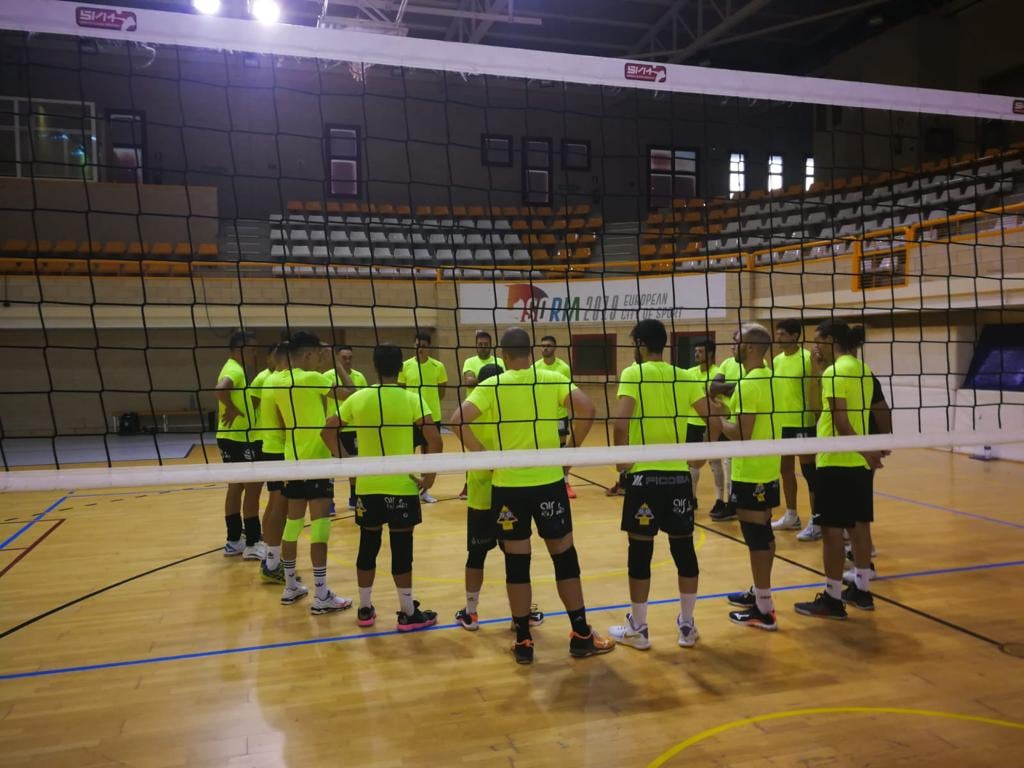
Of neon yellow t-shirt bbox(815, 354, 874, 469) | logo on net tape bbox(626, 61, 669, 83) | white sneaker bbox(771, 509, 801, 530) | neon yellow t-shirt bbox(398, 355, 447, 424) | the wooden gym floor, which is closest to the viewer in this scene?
the wooden gym floor

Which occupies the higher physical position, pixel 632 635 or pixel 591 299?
pixel 591 299

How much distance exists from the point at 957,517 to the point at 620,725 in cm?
540

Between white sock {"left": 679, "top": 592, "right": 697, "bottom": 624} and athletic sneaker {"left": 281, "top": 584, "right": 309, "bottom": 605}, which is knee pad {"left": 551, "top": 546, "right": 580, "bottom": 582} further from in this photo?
athletic sneaker {"left": 281, "top": 584, "right": 309, "bottom": 605}

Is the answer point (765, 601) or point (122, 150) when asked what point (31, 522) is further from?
point (122, 150)

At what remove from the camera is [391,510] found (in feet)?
13.8

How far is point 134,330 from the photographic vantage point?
13305 mm

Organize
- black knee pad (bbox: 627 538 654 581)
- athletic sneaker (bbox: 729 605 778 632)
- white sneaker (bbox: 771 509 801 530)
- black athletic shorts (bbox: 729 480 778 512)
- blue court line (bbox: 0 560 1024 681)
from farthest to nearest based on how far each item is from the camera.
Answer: white sneaker (bbox: 771 509 801 530) < athletic sneaker (bbox: 729 605 778 632) < black athletic shorts (bbox: 729 480 778 512) < black knee pad (bbox: 627 538 654 581) < blue court line (bbox: 0 560 1024 681)

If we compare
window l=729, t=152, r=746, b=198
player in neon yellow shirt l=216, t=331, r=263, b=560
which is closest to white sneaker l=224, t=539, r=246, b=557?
player in neon yellow shirt l=216, t=331, r=263, b=560

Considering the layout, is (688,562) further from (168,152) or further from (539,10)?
(168,152)

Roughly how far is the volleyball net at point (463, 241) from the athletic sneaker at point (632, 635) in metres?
1.54

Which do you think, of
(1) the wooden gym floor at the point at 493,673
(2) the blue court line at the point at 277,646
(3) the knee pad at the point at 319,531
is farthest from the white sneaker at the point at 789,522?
(3) the knee pad at the point at 319,531

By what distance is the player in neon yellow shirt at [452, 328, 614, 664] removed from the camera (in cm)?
376

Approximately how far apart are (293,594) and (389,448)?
1.45m

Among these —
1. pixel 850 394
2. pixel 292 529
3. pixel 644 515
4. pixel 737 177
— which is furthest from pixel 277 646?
pixel 737 177
